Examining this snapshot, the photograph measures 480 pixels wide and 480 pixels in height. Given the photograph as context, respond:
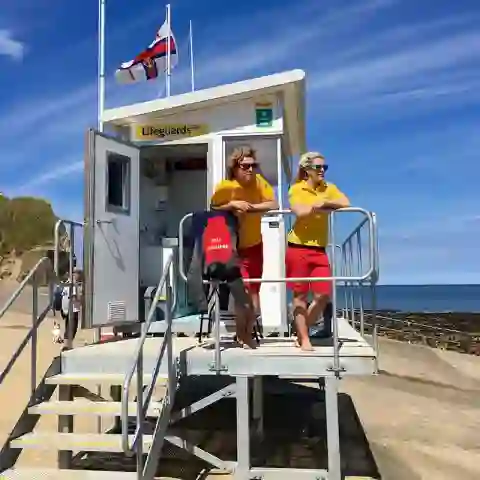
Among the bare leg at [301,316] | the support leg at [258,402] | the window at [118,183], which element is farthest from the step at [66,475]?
the window at [118,183]

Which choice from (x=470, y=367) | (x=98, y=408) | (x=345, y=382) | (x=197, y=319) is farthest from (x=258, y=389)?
(x=470, y=367)

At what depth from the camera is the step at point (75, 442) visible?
433cm

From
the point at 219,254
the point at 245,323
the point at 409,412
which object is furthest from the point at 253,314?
the point at 409,412

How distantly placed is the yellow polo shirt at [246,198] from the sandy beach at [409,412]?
2477 millimetres

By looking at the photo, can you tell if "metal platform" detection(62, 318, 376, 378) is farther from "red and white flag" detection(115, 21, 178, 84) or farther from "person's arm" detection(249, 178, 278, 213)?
"red and white flag" detection(115, 21, 178, 84)

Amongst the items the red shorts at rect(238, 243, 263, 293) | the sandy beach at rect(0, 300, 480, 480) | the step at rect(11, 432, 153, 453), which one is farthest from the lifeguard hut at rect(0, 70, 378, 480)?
the sandy beach at rect(0, 300, 480, 480)

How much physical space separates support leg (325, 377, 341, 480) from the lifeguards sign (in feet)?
10.8

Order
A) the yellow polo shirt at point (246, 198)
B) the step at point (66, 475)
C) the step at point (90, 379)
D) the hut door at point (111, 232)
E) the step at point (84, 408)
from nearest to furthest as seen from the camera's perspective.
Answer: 1. the step at point (66, 475)
2. the step at point (84, 408)
3. the step at point (90, 379)
4. the yellow polo shirt at point (246, 198)
5. the hut door at point (111, 232)

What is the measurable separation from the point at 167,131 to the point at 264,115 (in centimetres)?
108

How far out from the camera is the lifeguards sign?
6875 millimetres

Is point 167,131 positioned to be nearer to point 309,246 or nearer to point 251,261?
point 251,261

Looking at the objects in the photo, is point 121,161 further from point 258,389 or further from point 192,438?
point 192,438

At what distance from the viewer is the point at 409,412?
1034cm

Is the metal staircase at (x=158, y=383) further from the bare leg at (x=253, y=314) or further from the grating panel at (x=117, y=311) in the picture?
the grating panel at (x=117, y=311)
